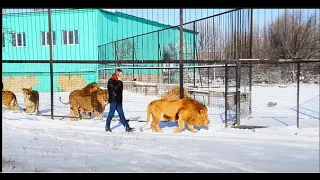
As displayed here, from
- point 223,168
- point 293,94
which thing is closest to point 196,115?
point 223,168

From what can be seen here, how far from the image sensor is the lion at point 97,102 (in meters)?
11.8

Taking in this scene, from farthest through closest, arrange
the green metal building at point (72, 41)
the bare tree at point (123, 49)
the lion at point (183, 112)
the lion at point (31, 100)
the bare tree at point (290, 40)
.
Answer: the green metal building at point (72, 41) < the bare tree at point (123, 49) < the bare tree at point (290, 40) < the lion at point (31, 100) < the lion at point (183, 112)

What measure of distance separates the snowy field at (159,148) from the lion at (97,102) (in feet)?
1.69

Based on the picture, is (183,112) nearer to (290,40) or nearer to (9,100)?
(9,100)

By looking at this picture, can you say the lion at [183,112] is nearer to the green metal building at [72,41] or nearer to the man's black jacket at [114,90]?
the man's black jacket at [114,90]

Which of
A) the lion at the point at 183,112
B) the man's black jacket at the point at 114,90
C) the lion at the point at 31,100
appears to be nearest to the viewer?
the lion at the point at 183,112

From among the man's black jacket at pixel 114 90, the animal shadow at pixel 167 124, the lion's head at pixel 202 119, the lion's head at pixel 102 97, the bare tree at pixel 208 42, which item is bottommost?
the animal shadow at pixel 167 124

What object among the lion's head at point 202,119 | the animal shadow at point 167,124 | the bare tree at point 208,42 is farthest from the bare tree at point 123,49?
the lion's head at point 202,119

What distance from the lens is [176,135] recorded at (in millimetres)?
8797

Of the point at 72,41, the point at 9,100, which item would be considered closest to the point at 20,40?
the point at 72,41

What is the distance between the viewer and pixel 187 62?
9.79m

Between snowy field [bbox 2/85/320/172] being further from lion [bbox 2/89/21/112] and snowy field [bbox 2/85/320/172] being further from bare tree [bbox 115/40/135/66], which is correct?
bare tree [bbox 115/40/135/66]

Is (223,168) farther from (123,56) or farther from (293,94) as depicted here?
(123,56)

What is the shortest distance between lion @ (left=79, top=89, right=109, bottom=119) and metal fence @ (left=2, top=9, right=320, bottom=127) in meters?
1.26
